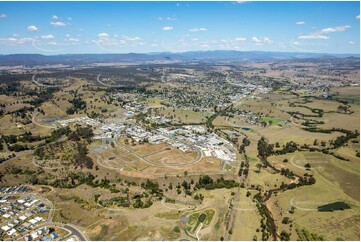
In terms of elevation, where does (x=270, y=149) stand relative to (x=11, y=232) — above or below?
above

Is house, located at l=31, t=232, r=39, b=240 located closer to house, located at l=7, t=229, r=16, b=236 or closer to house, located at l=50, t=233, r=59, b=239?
house, located at l=50, t=233, r=59, b=239

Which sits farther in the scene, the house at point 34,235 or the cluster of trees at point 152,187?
the cluster of trees at point 152,187

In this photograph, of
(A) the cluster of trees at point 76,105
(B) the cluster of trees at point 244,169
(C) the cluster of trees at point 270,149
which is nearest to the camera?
(B) the cluster of trees at point 244,169

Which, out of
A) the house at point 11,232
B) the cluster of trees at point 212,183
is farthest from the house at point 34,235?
the cluster of trees at point 212,183

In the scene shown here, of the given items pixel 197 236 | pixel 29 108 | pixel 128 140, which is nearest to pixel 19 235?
pixel 197 236

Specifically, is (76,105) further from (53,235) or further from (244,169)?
(53,235)

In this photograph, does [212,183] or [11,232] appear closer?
[11,232]

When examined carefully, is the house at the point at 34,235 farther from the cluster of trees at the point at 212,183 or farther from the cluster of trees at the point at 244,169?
the cluster of trees at the point at 244,169

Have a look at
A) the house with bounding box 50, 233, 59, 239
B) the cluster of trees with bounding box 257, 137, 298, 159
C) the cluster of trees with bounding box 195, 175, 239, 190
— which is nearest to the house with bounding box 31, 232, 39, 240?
the house with bounding box 50, 233, 59, 239

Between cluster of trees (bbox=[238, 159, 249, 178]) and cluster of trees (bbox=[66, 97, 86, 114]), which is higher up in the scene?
cluster of trees (bbox=[66, 97, 86, 114])

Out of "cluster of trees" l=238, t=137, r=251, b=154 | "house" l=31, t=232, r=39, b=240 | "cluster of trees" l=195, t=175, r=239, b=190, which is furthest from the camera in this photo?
"cluster of trees" l=238, t=137, r=251, b=154

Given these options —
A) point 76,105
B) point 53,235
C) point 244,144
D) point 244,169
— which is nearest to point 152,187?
point 53,235
